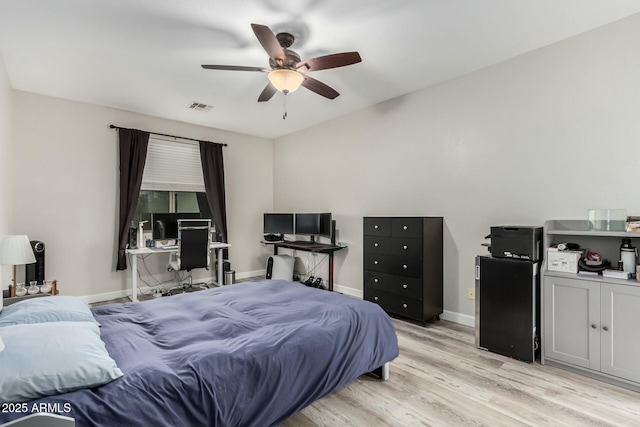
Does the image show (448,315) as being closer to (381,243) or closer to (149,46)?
(381,243)

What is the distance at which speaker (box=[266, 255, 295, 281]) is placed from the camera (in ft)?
17.6

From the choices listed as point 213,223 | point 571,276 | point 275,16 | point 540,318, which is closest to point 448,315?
point 540,318

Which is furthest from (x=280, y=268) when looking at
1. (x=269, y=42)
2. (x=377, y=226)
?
(x=269, y=42)

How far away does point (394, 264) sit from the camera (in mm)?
3660

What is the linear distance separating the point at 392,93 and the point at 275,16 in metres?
1.99

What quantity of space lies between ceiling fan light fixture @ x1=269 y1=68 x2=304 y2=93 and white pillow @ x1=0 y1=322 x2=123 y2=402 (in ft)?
7.12

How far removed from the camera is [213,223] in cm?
534

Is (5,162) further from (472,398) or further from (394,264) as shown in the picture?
(472,398)

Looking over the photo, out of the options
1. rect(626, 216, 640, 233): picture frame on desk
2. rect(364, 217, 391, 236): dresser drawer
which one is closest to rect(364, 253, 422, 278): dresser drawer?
rect(364, 217, 391, 236): dresser drawer

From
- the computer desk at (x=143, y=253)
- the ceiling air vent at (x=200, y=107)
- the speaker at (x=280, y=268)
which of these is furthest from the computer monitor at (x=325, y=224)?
the ceiling air vent at (x=200, y=107)

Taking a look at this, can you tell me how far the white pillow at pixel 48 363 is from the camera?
3.64 ft

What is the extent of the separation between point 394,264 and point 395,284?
23 cm

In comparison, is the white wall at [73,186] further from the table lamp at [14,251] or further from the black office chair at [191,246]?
the table lamp at [14,251]

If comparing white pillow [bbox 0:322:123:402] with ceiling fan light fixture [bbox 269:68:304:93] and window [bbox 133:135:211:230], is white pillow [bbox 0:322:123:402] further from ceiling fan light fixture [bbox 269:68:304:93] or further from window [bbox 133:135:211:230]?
window [bbox 133:135:211:230]
